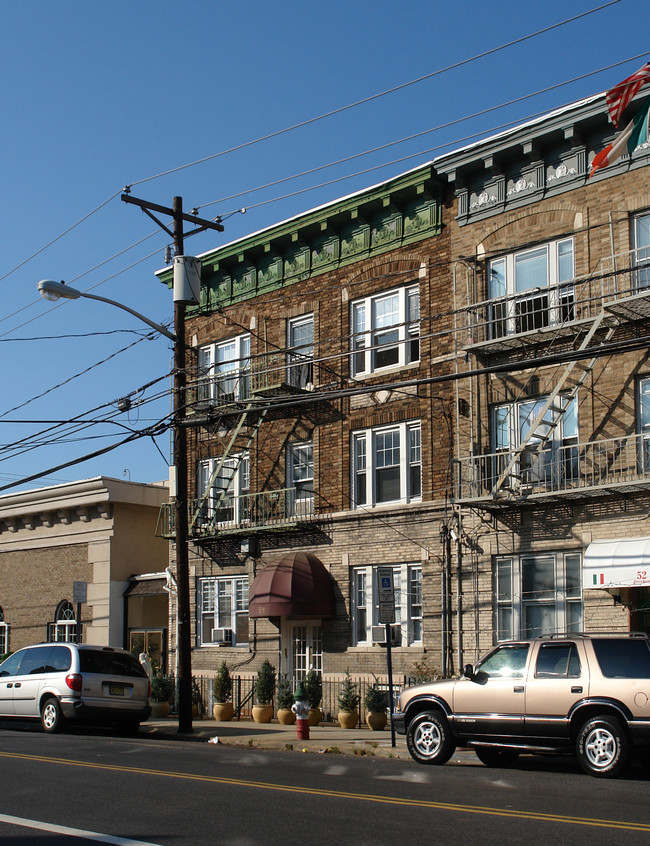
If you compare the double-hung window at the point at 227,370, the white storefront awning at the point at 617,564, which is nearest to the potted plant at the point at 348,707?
the white storefront awning at the point at 617,564

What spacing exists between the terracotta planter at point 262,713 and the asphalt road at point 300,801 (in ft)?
28.1

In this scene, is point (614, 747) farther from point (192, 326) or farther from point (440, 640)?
point (192, 326)

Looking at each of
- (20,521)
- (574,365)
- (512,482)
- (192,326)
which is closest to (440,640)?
(512,482)

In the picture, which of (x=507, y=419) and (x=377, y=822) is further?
(x=507, y=419)

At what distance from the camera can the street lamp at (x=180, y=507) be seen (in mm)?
19672

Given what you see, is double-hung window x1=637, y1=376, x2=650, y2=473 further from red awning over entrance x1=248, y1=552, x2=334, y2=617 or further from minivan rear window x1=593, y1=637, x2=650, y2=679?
red awning over entrance x1=248, y1=552, x2=334, y2=617

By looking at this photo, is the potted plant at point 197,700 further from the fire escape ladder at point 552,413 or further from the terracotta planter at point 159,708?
the fire escape ladder at point 552,413

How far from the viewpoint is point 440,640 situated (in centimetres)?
2200

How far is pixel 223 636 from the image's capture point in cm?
2680

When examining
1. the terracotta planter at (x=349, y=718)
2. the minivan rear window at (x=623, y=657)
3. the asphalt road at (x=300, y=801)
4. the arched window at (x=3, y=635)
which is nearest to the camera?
the asphalt road at (x=300, y=801)

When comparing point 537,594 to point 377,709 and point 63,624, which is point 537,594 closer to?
point 377,709

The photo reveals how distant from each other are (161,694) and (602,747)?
14884 millimetres

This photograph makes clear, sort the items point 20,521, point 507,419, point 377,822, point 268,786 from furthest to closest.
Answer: point 20,521 < point 507,419 < point 268,786 < point 377,822

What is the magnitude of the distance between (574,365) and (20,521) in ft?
69.2
